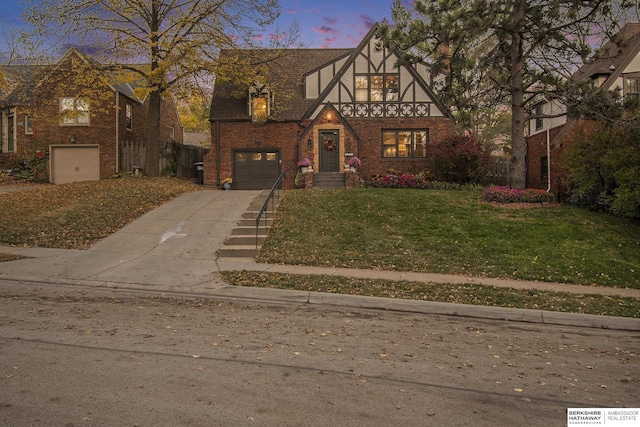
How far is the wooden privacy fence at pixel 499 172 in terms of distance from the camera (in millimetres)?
27250

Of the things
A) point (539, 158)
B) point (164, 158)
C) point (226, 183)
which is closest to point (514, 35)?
point (539, 158)

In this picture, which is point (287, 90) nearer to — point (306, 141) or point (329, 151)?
point (306, 141)

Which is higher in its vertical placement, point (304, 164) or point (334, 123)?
point (334, 123)

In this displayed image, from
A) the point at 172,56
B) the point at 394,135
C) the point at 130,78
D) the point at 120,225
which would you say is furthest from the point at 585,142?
the point at 130,78

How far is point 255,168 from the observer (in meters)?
26.5

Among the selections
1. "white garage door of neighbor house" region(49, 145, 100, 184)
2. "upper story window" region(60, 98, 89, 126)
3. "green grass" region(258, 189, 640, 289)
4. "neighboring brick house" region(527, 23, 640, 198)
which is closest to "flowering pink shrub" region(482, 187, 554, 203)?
"green grass" region(258, 189, 640, 289)

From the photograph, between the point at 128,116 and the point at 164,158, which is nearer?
the point at 164,158

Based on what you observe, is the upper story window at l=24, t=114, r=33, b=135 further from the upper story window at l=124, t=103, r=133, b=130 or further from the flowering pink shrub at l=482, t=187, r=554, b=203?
the flowering pink shrub at l=482, t=187, r=554, b=203

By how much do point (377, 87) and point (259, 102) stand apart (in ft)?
20.8

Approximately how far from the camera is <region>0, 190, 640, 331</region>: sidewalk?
26.9 feet

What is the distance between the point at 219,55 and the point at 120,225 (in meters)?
12.1

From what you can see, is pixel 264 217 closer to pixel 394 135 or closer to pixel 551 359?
pixel 551 359

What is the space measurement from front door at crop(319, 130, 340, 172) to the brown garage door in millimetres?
2690

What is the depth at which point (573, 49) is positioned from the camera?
56.2ft
